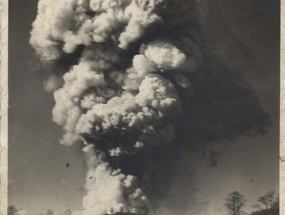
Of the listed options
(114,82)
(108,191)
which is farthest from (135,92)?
(108,191)

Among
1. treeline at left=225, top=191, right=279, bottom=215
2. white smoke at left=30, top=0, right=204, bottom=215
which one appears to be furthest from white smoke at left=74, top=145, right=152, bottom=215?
treeline at left=225, top=191, right=279, bottom=215

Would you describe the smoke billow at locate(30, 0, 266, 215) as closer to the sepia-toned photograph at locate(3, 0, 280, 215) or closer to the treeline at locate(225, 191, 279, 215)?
the sepia-toned photograph at locate(3, 0, 280, 215)

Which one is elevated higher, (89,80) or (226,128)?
(89,80)

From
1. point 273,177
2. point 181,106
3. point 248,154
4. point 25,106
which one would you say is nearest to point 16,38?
point 25,106

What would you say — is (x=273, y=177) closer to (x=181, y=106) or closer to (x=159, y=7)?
(x=181, y=106)

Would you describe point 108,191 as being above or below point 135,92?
below

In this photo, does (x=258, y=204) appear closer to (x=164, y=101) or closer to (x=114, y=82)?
(x=164, y=101)

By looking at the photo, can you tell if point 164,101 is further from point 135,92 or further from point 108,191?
point 108,191

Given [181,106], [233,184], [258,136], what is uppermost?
[181,106]
